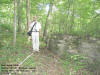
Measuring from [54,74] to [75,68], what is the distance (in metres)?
1.33

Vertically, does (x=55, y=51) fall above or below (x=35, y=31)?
below

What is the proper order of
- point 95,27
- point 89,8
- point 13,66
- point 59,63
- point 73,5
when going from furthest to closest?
point 73,5 < point 89,8 < point 95,27 < point 59,63 < point 13,66

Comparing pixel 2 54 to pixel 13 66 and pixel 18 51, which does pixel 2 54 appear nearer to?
pixel 18 51

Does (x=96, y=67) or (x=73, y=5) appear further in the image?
(x=73, y=5)

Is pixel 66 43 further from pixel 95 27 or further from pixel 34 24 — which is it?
pixel 34 24

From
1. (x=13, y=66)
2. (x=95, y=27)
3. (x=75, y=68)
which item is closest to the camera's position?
(x=13, y=66)

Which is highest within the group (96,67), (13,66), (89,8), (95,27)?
(89,8)

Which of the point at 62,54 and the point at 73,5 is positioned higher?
the point at 73,5

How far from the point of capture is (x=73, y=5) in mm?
14492

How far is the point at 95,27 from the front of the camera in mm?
8828

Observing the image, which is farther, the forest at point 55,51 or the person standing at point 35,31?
the person standing at point 35,31

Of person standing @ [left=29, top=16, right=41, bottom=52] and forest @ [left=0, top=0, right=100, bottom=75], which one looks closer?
forest @ [left=0, top=0, right=100, bottom=75]

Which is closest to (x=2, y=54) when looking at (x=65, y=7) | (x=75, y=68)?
(x=75, y=68)

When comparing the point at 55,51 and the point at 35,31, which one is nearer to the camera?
the point at 35,31
